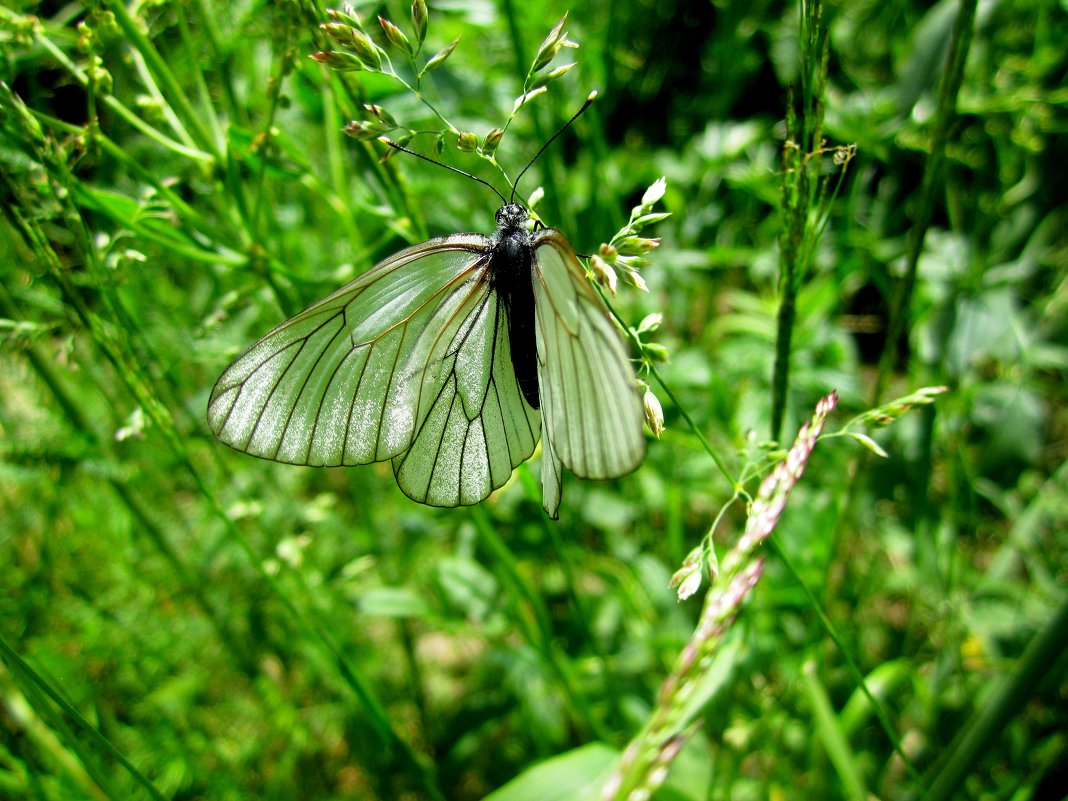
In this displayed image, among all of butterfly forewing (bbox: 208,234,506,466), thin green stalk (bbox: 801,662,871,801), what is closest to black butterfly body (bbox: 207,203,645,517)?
butterfly forewing (bbox: 208,234,506,466)

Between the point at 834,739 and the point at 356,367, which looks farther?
the point at 834,739

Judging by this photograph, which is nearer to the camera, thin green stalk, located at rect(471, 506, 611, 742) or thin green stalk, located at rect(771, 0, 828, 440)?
thin green stalk, located at rect(771, 0, 828, 440)

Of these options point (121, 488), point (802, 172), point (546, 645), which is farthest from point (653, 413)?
point (121, 488)

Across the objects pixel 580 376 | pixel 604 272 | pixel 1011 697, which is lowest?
pixel 1011 697

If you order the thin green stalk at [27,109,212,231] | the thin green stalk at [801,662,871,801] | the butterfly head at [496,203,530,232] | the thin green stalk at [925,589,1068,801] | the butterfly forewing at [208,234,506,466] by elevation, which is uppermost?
the thin green stalk at [27,109,212,231]

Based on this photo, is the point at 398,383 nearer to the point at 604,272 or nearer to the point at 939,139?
the point at 604,272

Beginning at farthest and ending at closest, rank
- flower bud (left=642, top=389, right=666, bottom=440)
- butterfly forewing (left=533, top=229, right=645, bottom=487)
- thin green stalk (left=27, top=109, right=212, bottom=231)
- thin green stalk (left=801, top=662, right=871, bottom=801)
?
thin green stalk (left=801, top=662, right=871, bottom=801) → thin green stalk (left=27, top=109, right=212, bottom=231) → flower bud (left=642, top=389, right=666, bottom=440) → butterfly forewing (left=533, top=229, right=645, bottom=487)

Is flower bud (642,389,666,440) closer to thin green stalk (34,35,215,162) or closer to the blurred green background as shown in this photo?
the blurred green background
